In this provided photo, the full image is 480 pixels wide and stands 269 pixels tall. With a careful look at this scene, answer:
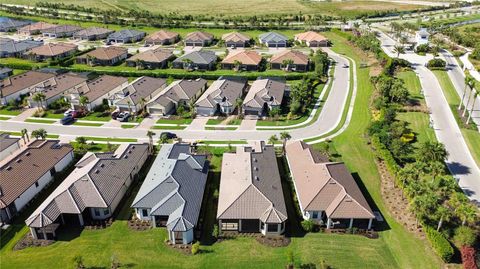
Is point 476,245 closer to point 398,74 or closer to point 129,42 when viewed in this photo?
point 398,74

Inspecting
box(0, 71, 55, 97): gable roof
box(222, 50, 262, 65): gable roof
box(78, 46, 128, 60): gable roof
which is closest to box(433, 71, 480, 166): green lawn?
box(222, 50, 262, 65): gable roof

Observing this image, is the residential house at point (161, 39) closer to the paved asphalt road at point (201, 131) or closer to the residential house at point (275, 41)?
the residential house at point (275, 41)

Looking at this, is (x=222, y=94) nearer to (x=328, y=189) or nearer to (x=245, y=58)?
(x=245, y=58)

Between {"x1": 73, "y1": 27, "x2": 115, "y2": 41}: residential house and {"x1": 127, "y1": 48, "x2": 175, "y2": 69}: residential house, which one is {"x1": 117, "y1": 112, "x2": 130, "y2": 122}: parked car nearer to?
{"x1": 127, "y1": 48, "x2": 175, "y2": 69}: residential house

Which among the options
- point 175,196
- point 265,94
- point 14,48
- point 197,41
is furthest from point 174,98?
point 14,48

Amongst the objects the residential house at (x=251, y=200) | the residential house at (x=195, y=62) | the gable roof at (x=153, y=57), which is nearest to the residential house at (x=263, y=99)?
the residential house at (x=251, y=200)

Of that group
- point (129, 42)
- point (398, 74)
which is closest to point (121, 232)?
point (398, 74)
